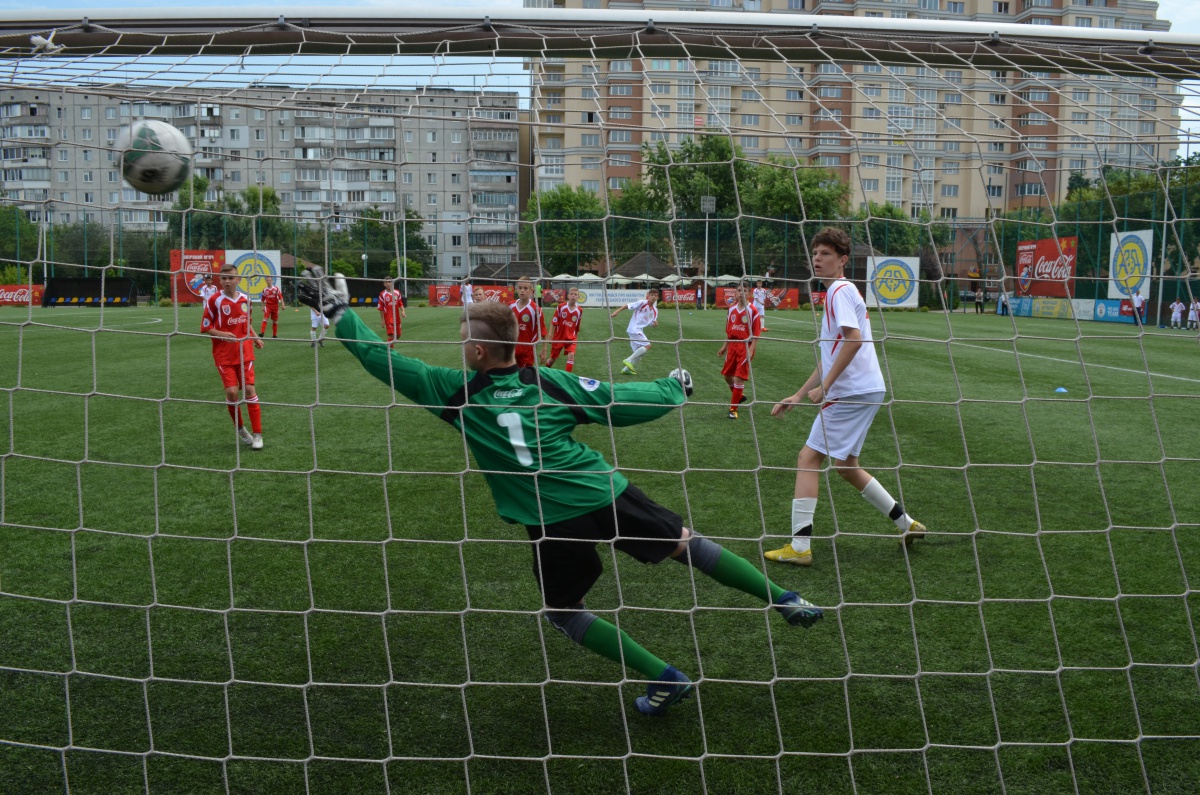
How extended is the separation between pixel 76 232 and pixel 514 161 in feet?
8.34

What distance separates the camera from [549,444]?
119 inches

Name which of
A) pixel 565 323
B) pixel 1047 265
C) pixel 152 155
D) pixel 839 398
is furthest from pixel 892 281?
pixel 565 323

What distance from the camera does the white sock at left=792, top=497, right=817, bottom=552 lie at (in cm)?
454

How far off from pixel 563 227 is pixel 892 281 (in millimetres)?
1570

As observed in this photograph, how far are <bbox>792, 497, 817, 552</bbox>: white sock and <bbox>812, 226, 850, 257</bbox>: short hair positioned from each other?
1271 mm

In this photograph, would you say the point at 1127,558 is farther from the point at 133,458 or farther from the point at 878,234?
the point at 133,458

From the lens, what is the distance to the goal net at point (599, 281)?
2.94 metres

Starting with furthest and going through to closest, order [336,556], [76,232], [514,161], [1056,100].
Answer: [336,556] → [76,232] → [1056,100] → [514,161]

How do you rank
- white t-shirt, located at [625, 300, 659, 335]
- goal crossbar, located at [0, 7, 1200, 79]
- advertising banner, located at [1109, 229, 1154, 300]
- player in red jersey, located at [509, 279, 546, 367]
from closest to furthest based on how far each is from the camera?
player in red jersey, located at [509, 279, 546, 367]
goal crossbar, located at [0, 7, 1200, 79]
advertising banner, located at [1109, 229, 1154, 300]
white t-shirt, located at [625, 300, 659, 335]

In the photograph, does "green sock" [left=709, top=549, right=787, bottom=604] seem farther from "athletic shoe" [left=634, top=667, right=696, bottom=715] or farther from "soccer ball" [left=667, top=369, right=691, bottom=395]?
"soccer ball" [left=667, top=369, right=691, bottom=395]

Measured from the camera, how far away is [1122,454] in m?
7.61

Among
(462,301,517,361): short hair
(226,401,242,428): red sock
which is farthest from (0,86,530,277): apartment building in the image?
(226,401,242,428): red sock

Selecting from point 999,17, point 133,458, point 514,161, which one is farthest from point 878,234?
point 999,17

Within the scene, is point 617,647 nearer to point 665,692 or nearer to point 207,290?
point 665,692
